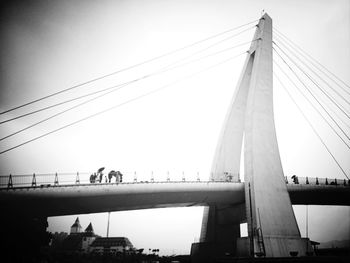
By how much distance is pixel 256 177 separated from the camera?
22.7 meters

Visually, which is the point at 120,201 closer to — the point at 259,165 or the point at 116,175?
the point at 116,175

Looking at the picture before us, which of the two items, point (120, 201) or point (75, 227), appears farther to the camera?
point (75, 227)

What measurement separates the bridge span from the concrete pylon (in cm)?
222

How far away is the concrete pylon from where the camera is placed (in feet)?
67.7

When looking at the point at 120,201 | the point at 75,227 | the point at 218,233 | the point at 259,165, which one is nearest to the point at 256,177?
the point at 259,165

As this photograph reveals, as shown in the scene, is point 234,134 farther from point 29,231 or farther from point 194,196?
point 29,231

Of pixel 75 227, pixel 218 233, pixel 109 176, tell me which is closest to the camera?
pixel 109 176

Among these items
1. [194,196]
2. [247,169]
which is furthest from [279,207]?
[194,196]

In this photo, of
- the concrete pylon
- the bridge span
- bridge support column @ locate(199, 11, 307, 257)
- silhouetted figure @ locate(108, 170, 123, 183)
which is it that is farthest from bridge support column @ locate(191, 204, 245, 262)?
silhouetted figure @ locate(108, 170, 123, 183)

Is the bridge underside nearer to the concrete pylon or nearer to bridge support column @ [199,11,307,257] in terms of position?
the concrete pylon

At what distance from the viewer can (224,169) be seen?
98.8ft

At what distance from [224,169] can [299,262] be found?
18.1m

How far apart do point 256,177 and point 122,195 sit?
463 inches

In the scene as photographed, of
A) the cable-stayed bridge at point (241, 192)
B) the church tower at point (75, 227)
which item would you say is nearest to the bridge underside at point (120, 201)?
the cable-stayed bridge at point (241, 192)
